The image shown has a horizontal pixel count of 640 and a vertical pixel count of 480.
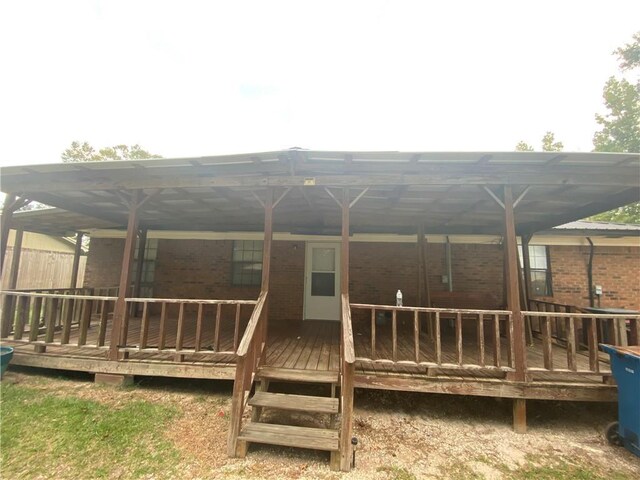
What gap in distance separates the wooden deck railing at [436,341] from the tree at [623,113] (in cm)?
1193

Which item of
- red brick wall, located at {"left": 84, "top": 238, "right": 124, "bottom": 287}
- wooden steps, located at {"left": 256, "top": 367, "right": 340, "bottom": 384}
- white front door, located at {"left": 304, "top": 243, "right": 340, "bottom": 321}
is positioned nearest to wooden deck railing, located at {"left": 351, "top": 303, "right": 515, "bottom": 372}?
wooden steps, located at {"left": 256, "top": 367, "right": 340, "bottom": 384}

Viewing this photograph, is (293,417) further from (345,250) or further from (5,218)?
(5,218)

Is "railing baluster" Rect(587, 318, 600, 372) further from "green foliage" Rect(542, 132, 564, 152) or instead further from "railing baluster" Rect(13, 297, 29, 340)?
"green foliage" Rect(542, 132, 564, 152)

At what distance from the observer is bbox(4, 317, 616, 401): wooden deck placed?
3240mm

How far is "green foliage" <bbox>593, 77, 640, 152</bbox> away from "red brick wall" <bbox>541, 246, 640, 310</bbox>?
8.50 meters

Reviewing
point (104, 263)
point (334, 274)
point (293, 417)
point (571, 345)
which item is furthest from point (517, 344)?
point (104, 263)

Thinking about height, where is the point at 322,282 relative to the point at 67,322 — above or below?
above

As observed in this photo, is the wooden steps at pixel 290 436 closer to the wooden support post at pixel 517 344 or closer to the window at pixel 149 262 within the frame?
the wooden support post at pixel 517 344

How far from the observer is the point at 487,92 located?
11141 mm

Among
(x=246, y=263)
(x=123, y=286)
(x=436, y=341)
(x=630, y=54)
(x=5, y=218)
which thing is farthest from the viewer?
(x=630, y=54)

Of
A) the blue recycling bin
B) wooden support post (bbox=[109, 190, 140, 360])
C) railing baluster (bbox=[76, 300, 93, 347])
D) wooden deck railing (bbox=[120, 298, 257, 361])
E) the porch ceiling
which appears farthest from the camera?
railing baluster (bbox=[76, 300, 93, 347])

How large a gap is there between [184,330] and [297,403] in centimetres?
379

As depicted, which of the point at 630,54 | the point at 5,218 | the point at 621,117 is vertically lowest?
the point at 5,218

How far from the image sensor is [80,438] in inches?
107
